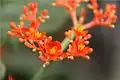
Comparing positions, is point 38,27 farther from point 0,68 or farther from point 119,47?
point 119,47

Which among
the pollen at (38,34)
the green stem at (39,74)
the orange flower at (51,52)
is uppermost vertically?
the pollen at (38,34)

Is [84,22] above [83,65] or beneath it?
above

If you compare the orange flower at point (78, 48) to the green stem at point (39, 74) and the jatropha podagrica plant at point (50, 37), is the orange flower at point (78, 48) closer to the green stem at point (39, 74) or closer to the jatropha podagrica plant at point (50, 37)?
the jatropha podagrica plant at point (50, 37)

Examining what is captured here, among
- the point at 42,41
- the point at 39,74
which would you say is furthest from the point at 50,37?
the point at 39,74

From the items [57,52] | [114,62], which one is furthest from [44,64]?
[114,62]

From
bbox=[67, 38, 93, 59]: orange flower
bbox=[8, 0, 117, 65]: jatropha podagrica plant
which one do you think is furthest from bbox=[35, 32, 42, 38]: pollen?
bbox=[67, 38, 93, 59]: orange flower

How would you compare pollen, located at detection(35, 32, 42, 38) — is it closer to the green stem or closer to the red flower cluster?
the red flower cluster

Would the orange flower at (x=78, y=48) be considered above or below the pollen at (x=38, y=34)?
below

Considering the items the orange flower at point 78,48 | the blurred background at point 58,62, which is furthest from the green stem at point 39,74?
the orange flower at point 78,48
